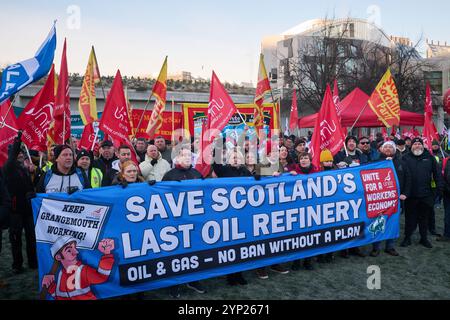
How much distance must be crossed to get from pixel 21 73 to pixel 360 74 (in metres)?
27.5

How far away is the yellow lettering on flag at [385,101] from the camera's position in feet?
29.5

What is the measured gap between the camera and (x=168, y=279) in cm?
438

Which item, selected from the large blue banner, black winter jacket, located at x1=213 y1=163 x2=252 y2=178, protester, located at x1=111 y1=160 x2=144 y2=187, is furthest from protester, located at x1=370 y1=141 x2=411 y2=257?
protester, located at x1=111 y1=160 x2=144 y2=187

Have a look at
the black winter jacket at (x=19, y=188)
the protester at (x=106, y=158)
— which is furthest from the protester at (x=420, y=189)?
the black winter jacket at (x=19, y=188)

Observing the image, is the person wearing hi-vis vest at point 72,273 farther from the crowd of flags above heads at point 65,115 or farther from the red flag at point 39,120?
the red flag at point 39,120

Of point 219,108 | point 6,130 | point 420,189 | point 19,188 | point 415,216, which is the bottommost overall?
point 415,216

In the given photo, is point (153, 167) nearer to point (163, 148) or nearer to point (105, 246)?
point (163, 148)

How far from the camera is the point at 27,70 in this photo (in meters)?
4.90

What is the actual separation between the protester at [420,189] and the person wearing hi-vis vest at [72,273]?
16.1 feet

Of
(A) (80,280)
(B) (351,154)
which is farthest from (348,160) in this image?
(A) (80,280)

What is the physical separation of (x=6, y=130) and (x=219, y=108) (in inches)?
133

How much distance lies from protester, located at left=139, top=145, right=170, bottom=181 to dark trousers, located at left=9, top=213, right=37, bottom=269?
1741 mm

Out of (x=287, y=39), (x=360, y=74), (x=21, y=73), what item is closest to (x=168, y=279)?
(x=21, y=73)
